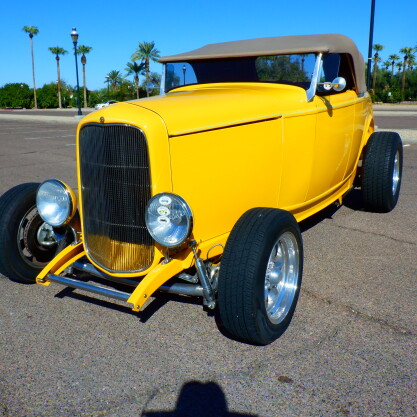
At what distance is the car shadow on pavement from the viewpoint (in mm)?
2213

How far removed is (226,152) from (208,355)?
4.10 ft

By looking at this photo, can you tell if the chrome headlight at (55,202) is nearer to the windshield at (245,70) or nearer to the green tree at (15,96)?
the windshield at (245,70)

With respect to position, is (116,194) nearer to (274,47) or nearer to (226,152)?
(226,152)

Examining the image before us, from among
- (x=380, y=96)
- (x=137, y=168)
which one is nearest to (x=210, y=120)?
(x=137, y=168)

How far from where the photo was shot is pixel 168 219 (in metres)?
2.62

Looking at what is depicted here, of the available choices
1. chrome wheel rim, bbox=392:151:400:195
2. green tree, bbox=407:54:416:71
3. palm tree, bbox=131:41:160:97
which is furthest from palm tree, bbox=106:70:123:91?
chrome wheel rim, bbox=392:151:400:195

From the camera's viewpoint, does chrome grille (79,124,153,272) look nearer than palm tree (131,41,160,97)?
Yes

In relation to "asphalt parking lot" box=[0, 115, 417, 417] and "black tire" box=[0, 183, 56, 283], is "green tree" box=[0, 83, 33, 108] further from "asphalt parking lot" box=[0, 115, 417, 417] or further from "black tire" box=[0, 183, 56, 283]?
"asphalt parking lot" box=[0, 115, 417, 417]

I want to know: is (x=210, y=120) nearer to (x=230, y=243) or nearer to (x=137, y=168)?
(x=137, y=168)

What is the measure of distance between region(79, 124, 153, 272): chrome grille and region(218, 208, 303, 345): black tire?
54 cm

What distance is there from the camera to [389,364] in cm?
255

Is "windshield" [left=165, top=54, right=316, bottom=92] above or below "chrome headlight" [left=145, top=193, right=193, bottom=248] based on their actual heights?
above

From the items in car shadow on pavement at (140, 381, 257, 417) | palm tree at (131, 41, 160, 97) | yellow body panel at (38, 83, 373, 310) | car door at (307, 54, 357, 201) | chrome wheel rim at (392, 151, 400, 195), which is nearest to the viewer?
car shadow on pavement at (140, 381, 257, 417)

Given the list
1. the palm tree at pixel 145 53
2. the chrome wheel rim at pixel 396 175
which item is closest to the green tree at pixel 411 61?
the palm tree at pixel 145 53
